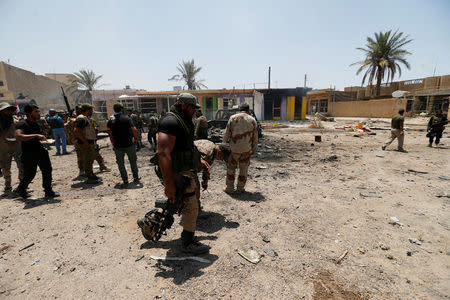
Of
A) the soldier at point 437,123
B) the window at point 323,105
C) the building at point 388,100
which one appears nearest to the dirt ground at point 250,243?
the soldier at point 437,123

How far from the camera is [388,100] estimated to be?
23234 mm

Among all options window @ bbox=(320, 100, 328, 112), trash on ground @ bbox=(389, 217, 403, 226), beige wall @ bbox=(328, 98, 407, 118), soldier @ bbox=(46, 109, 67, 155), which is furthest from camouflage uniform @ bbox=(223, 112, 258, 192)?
window @ bbox=(320, 100, 328, 112)

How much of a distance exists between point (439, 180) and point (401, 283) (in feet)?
14.8

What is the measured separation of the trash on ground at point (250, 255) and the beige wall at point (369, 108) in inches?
1065

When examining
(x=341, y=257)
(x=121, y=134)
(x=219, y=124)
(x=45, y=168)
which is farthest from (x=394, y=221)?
(x=219, y=124)

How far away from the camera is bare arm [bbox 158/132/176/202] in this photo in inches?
80.4

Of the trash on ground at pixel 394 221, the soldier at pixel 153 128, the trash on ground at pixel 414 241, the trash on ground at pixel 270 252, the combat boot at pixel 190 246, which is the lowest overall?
the trash on ground at pixel 270 252

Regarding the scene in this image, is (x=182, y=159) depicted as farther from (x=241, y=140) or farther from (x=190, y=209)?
(x=241, y=140)

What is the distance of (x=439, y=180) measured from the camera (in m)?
5.10

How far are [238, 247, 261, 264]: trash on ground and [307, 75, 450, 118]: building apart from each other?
2357 centimetres

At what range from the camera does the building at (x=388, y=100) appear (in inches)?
886

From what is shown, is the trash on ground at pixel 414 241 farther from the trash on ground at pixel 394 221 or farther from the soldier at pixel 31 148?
the soldier at pixel 31 148

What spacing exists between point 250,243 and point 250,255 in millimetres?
245

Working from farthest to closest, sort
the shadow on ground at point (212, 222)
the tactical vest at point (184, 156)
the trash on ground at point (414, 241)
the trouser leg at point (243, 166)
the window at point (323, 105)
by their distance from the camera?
the window at point (323, 105)
the trouser leg at point (243, 166)
the shadow on ground at point (212, 222)
the trash on ground at point (414, 241)
the tactical vest at point (184, 156)
